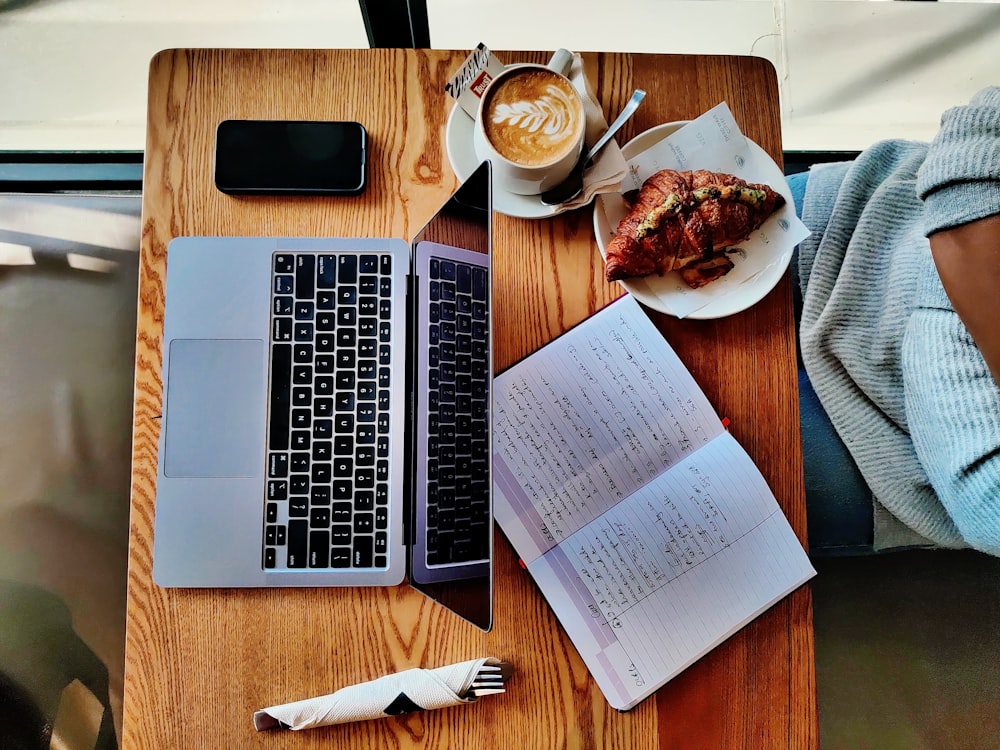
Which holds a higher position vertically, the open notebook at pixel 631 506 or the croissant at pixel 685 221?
the croissant at pixel 685 221

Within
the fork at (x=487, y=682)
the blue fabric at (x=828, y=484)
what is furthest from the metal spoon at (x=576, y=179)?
the fork at (x=487, y=682)

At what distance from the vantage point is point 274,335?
0.70 metres

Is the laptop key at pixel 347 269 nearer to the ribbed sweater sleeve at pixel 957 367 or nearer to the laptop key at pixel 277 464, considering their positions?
the laptop key at pixel 277 464

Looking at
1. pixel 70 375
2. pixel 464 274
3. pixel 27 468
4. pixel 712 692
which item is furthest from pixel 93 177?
pixel 712 692

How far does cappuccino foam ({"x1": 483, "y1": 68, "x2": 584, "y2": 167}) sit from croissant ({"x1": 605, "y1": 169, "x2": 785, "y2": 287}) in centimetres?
11

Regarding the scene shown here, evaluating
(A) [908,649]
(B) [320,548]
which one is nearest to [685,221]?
(B) [320,548]

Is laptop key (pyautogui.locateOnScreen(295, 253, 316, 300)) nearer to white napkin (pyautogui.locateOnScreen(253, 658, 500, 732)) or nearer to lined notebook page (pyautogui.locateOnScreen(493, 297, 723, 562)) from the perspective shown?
lined notebook page (pyautogui.locateOnScreen(493, 297, 723, 562))

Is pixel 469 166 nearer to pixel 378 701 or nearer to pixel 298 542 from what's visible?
pixel 298 542

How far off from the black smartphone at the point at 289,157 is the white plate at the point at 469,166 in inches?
3.9

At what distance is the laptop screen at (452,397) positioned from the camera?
2.03 ft

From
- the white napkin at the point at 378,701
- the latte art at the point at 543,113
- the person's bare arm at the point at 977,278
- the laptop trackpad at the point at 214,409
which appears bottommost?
the white napkin at the point at 378,701

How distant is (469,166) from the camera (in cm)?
73

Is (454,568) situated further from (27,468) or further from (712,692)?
(27,468)

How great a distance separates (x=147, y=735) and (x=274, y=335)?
43 centimetres
